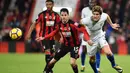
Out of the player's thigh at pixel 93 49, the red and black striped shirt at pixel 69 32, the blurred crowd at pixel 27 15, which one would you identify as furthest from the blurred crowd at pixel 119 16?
the red and black striped shirt at pixel 69 32

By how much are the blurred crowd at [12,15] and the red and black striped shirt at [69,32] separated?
1306 centimetres

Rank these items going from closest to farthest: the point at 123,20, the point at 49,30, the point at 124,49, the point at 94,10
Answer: the point at 94,10
the point at 49,30
the point at 124,49
the point at 123,20

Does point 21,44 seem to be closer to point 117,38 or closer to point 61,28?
point 117,38

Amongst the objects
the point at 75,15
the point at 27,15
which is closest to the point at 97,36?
the point at 75,15

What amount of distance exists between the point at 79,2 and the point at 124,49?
Answer: 13.8ft

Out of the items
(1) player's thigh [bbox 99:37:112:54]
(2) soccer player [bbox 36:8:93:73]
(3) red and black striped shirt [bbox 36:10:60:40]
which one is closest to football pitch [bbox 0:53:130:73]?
(3) red and black striped shirt [bbox 36:10:60:40]

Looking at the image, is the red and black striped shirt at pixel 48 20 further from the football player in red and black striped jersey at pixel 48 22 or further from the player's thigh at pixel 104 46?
the player's thigh at pixel 104 46

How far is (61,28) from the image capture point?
469 inches

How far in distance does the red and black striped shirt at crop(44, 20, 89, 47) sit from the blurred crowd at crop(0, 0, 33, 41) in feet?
42.9

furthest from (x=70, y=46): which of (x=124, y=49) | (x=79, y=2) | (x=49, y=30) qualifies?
(x=79, y=2)

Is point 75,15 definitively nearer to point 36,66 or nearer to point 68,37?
point 36,66

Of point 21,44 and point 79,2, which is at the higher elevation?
point 79,2

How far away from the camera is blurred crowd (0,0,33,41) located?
25.0 metres

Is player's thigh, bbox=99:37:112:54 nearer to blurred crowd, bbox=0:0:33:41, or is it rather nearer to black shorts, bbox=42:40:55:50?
black shorts, bbox=42:40:55:50
